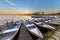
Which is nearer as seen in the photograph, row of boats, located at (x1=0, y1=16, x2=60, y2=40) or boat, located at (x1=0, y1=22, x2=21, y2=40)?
boat, located at (x1=0, y1=22, x2=21, y2=40)

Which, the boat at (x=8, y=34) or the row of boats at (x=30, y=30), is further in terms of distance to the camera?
the row of boats at (x=30, y=30)

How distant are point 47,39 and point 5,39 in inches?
111

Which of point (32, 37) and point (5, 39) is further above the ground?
point (5, 39)

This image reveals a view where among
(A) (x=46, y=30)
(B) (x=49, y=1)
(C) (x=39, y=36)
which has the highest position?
(B) (x=49, y=1)

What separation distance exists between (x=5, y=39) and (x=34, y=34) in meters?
2.12

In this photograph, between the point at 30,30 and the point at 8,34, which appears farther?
the point at 30,30

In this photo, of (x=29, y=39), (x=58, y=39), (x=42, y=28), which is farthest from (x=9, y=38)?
(x=42, y=28)

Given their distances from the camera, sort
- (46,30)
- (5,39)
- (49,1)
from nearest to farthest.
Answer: (5,39)
(46,30)
(49,1)

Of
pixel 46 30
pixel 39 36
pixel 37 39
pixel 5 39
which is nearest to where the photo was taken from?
pixel 5 39

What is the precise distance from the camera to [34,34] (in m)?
6.48

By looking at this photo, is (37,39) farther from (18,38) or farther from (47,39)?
(18,38)

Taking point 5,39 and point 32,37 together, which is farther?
point 32,37

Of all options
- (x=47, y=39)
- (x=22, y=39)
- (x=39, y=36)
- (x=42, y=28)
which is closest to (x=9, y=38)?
(x=22, y=39)

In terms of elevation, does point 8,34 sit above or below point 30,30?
above
